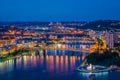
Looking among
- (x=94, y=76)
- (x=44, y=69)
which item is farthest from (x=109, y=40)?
(x=94, y=76)

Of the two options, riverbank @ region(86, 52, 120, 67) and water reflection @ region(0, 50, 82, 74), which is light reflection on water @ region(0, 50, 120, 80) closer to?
water reflection @ region(0, 50, 82, 74)

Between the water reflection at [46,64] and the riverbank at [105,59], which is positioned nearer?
the water reflection at [46,64]

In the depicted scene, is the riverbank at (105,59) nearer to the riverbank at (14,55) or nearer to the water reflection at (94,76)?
the water reflection at (94,76)

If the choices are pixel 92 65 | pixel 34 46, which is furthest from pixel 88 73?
pixel 34 46

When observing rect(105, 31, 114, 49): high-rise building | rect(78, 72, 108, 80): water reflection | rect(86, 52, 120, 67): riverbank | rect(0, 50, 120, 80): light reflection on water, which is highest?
rect(105, 31, 114, 49): high-rise building

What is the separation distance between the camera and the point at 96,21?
31516mm

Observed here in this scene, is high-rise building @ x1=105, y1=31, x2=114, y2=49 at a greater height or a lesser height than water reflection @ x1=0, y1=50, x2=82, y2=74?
greater

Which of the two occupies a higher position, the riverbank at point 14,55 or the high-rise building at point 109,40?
the high-rise building at point 109,40

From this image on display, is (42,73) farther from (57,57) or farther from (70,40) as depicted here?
(70,40)

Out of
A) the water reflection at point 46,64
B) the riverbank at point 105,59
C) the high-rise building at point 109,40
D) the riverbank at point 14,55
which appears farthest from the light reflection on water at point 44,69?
the high-rise building at point 109,40

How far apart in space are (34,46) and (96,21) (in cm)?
1130

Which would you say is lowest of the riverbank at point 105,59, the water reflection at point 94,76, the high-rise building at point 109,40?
the water reflection at point 94,76

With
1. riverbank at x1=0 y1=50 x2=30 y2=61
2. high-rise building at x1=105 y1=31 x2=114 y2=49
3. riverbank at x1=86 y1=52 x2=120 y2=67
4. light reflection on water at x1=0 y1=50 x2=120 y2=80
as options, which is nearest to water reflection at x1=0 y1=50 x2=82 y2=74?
light reflection on water at x1=0 y1=50 x2=120 y2=80

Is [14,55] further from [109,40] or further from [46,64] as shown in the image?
[109,40]
